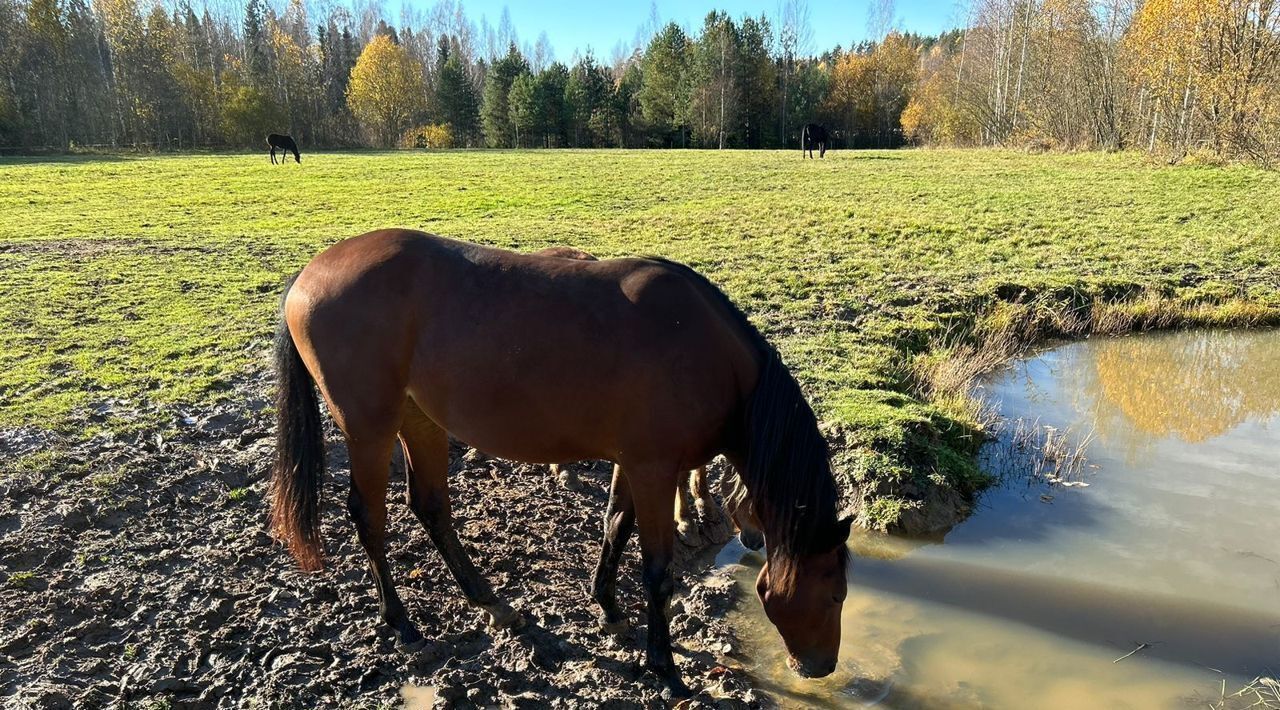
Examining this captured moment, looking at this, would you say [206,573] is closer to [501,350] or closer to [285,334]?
[285,334]

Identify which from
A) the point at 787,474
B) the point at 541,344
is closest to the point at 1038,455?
the point at 787,474

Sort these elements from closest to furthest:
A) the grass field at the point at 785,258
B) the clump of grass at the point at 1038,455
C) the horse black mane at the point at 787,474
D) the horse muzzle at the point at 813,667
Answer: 1. the horse black mane at the point at 787,474
2. the horse muzzle at the point at 813,667
3. the clump of grass at the point at 1038,455
4. the grass field at the point at 785,258

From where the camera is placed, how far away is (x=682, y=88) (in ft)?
155

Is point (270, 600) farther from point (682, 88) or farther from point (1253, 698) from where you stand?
point (682, 88)

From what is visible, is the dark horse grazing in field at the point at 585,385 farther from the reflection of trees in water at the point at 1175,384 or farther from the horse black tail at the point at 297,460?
the reflection of trees in water at the point at 1175,384

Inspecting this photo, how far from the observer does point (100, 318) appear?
7492 mm

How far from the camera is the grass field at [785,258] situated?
5.78 m

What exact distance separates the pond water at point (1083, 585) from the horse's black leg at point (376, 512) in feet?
5.24

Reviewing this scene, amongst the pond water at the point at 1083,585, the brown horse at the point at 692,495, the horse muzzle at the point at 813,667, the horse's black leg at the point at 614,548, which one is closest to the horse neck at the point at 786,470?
the horse muzzle at the point at 813,667

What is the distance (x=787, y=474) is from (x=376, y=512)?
184 centimetres

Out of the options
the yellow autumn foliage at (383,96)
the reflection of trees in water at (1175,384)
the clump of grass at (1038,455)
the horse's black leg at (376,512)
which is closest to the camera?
the horse's black leg at (376,512)

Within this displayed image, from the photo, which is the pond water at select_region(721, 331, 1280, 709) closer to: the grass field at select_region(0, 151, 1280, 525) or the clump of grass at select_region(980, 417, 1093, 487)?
the clump of grass at select_region(980, 417, 1093, 487)

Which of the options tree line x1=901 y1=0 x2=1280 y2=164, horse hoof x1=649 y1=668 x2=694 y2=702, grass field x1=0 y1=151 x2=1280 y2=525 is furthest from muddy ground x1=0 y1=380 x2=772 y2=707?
tree line x1=901 y1=0 x2=1280 y2=164

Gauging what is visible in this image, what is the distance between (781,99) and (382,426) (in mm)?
50844
